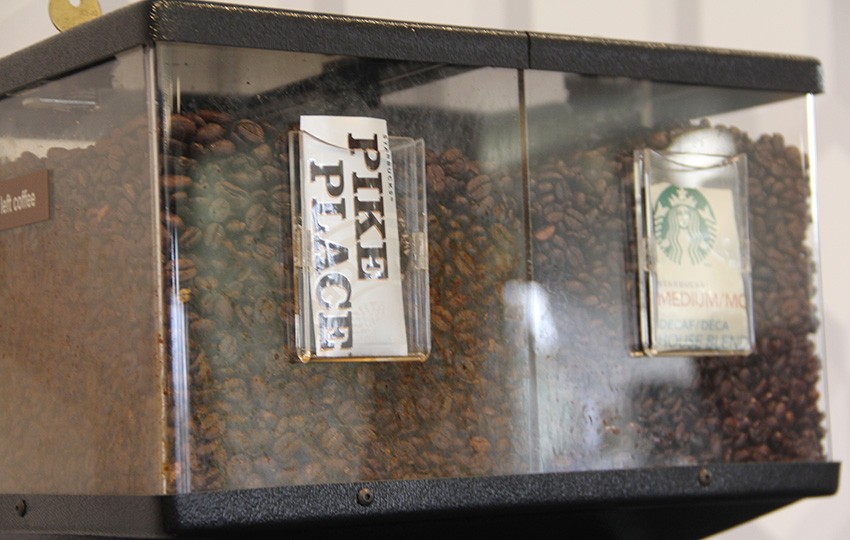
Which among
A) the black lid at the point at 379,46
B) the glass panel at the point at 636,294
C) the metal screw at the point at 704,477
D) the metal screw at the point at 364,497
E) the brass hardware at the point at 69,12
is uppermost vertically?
the brass hardware at the point at 69,12

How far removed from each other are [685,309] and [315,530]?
0.32 metres

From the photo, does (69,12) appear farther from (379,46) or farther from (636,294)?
(636,294)

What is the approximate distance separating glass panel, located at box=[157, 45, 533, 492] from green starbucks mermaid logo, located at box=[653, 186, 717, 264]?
0.11m

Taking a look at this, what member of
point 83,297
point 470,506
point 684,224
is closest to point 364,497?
point 470,506

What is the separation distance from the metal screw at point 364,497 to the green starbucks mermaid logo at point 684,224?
0.29m

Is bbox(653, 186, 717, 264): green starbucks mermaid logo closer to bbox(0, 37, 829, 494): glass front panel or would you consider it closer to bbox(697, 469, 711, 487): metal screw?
bbox(0, 37, 829, 494): glass front panel

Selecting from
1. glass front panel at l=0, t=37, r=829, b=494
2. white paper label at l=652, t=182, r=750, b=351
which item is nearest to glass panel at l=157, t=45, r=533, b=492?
glass front panel at l=0, t=37, r=829, b=494

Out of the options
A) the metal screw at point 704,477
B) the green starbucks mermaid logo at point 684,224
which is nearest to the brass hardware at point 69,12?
the green starbucks mermaid logo at point 684,224

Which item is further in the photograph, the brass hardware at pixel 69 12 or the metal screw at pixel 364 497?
the brass hardware at pixel 69 12

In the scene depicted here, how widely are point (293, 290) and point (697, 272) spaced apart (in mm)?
307

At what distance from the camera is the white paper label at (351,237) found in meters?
0.87

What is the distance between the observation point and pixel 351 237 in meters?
0.88

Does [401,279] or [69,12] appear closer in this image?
[401,279]

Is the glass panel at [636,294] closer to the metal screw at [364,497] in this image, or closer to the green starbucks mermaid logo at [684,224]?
the green starbucks mermaid logo at [684,224]
